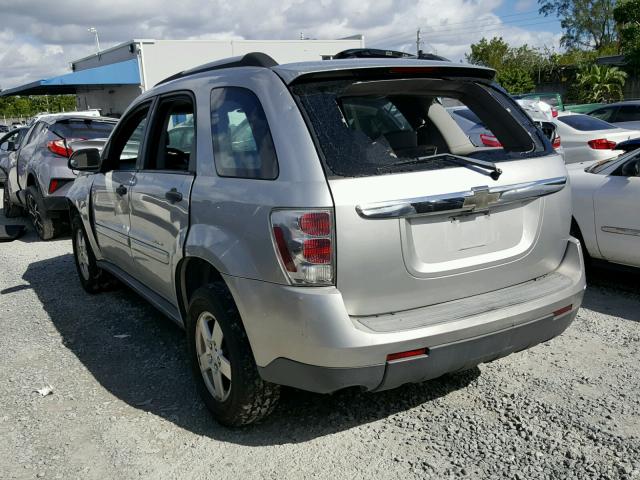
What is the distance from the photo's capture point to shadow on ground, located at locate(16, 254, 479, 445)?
11.2 ft

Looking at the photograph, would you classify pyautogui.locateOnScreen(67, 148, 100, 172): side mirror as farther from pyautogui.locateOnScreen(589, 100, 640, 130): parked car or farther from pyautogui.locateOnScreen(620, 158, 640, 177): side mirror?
pyautogui.locateOnScreen(589, 100, 640, 130): parked car

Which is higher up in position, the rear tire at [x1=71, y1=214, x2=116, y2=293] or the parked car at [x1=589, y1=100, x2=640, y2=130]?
the parked car at [x1=589, y1=100, x2=640, y2=130]

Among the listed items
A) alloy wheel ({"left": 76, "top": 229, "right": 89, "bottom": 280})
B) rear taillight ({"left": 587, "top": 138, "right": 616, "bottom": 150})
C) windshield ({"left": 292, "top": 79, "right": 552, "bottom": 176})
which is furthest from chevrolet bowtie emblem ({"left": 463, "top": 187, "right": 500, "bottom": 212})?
rear taillight ({"left": 587, "top": 138, "right": 616, "bottom": 150})

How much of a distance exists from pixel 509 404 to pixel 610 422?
508mm

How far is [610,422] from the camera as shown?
10.7ft

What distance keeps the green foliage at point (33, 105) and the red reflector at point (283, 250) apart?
77.9 meters

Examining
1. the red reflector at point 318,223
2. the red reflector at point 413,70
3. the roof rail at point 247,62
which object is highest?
the roof rail at point 247,62

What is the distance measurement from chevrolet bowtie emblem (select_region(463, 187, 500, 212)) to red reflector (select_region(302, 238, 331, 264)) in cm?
69

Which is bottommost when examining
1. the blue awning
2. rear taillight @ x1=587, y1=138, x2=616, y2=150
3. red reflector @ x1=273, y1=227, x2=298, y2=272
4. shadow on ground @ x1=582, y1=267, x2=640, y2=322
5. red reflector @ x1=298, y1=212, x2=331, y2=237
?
shadow on ground @ x1=582, y1=267, x2=640, y2=322

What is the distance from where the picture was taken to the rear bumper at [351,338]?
2.68 metres

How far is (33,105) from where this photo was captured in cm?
7962

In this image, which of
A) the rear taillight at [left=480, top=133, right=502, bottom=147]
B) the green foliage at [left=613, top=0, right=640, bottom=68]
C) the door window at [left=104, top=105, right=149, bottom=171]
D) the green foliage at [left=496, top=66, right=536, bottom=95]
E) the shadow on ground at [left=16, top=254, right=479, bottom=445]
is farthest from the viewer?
the green foliage at [left=496, top=66, right=536, bottom=95]

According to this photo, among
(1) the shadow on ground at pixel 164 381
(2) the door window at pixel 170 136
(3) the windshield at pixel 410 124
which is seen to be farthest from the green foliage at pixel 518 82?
(2) the door window at pixel 170 136

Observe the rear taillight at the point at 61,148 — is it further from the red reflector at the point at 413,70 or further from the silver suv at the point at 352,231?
the red reflector at the point at 413,70
